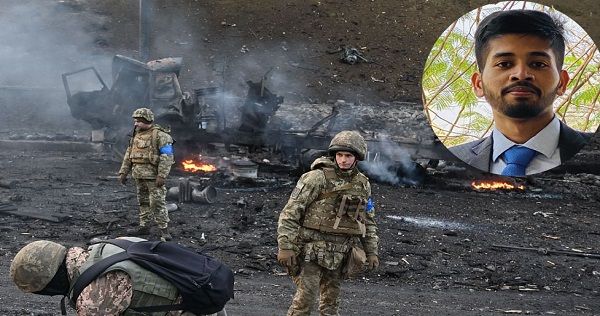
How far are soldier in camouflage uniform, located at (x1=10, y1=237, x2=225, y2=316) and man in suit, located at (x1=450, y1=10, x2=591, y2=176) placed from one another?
25.2 ft

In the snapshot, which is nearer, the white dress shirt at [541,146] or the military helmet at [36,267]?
the military helmet at [36,267]

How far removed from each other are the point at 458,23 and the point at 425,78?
1.05 m

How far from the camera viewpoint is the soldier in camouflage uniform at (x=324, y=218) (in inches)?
252

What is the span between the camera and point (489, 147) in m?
11.1

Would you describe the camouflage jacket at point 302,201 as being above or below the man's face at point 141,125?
below

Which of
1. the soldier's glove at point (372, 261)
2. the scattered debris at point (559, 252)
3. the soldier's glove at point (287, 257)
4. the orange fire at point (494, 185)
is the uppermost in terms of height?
the orange fire at point (494, 185)

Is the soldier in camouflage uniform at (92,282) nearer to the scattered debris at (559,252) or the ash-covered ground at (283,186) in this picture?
the ash-covered ground at (283,186)

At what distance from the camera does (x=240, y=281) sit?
348 inches

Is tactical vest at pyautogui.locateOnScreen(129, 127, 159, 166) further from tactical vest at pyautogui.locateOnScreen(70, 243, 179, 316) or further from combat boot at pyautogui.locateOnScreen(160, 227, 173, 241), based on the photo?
tactical vest at pyautogui.locateOnScreen(70, 243, 179, 316)

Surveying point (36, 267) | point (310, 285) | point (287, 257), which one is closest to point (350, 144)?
point (287, 257)

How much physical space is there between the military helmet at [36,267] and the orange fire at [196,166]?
422 inches

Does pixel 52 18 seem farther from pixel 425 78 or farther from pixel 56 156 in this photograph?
pixel 425 78

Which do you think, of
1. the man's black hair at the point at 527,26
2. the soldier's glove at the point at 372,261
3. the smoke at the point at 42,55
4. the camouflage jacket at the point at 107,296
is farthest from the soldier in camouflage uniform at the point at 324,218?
the smoke at the point at 42,55

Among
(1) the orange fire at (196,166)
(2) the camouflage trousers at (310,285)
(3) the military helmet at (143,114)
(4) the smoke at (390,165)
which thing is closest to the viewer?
(2) the camouflage trousers at (310,285)
